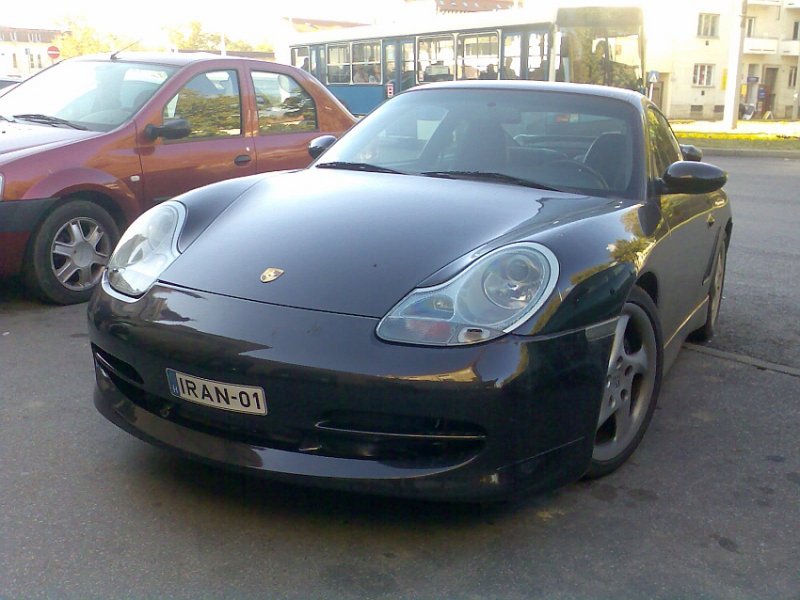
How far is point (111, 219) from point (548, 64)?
12.8 m

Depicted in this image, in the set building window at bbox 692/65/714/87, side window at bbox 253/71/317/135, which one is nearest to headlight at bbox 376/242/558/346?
side window at bbox 253/71/317/135

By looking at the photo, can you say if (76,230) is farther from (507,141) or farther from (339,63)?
(339,63)

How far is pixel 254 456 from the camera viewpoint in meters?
2.65

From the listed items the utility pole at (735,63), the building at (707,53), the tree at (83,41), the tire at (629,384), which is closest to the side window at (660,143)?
the tire at (629,384)

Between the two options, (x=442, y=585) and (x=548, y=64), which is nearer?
(x=442, y=585)

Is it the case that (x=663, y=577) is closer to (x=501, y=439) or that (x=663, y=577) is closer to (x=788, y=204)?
(x=501, y=439)

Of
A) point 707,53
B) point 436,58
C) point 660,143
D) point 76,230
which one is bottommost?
point 707,53

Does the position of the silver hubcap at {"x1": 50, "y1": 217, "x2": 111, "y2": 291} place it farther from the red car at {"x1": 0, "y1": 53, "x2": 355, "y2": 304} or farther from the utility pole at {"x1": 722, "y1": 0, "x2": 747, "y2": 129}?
the utility pole at {"x1": 722, "y1": 0, "x2": 747, "y2": 129}

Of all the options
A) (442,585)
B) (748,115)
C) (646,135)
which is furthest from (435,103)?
(748,115)

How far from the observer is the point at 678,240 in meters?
3.85

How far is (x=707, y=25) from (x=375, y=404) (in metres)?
55.6

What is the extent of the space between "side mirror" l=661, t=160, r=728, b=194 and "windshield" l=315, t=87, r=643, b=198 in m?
0.13

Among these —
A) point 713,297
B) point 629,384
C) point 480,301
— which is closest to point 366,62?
point 713,297

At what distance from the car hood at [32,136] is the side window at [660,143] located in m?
3.30
